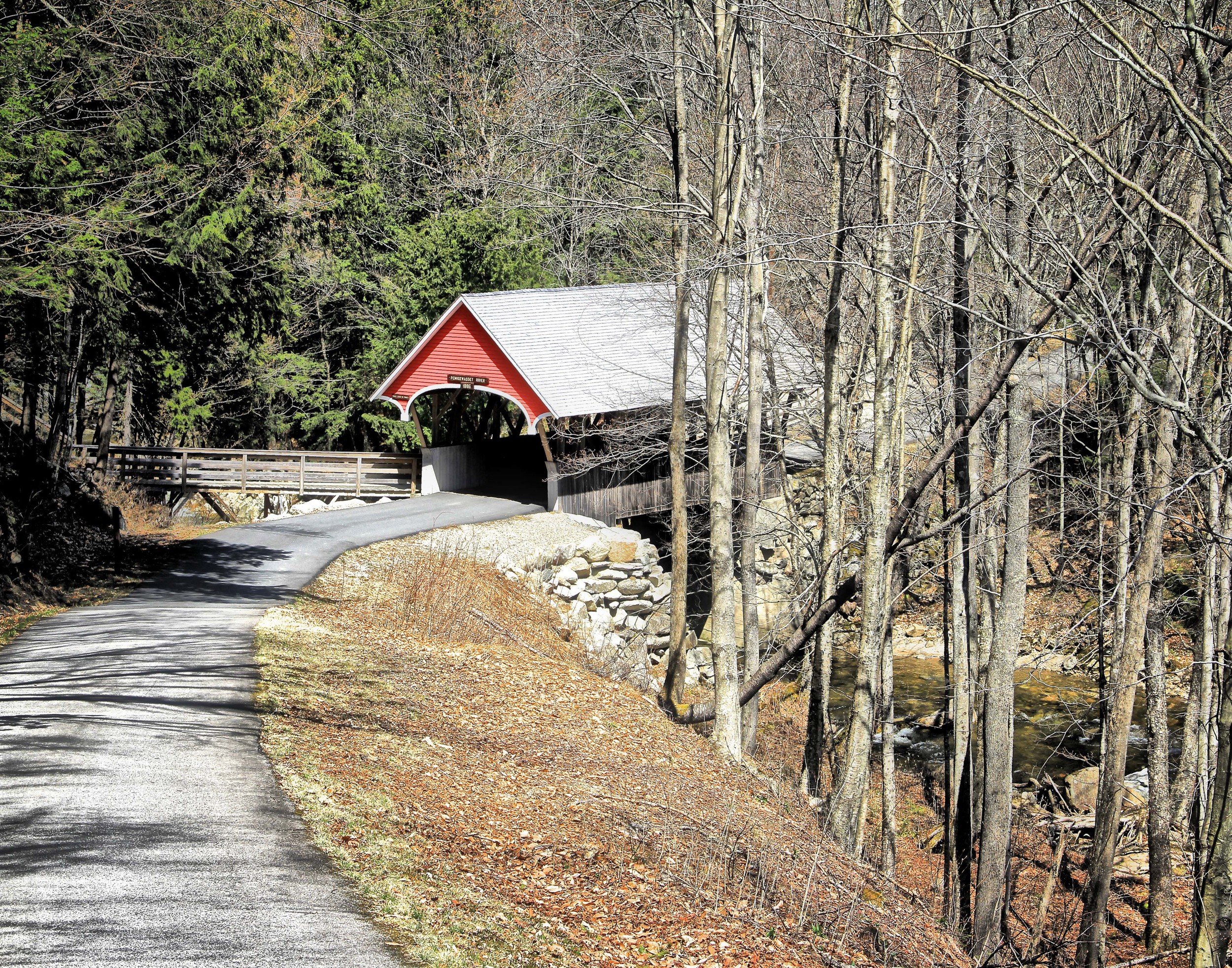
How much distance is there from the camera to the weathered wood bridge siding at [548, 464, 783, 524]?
24.5 meters

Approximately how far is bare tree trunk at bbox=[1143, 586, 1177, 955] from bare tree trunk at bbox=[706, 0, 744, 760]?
4.43m

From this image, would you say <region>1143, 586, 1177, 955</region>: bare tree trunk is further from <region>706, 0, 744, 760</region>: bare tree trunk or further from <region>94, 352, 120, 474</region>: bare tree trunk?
<region>94, 352, 120, 474</region>: bare tree trunk

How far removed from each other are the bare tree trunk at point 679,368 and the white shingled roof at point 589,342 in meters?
6.56

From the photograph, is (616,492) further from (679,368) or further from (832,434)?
(832,434)

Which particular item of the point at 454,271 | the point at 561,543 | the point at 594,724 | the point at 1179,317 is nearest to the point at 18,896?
the point at 594,724

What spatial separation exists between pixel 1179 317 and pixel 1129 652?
10.8ft

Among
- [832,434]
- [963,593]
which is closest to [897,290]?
[832,434]

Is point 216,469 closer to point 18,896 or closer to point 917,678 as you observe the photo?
point 917,678

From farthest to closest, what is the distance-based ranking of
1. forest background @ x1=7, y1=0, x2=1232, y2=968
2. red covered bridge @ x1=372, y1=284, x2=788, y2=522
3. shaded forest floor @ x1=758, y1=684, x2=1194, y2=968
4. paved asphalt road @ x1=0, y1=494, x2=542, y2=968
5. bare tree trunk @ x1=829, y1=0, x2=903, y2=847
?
red covered bridge @ x1=372, y1=284, x2=788, y2=522 → shaded forest floor @ x1=758, y1=684, x2=1194, y2=968 → bare tree trunk @ x1=829, y1=0, x2=903, y2=847 → forest background @ x1=7, y1=0, x2=1232, y2=968 → paved asphalt road @ x1=0, y1=494, x2=542, y2=968

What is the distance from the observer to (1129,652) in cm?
1034

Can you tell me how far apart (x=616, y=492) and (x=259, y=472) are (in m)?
9.92

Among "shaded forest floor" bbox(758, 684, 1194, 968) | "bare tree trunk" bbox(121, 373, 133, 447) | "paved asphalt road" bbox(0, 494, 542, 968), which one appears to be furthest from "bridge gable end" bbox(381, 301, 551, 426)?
"paved asphalt road" bbox(0, 494, 542, 968)

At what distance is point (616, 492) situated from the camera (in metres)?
25.5

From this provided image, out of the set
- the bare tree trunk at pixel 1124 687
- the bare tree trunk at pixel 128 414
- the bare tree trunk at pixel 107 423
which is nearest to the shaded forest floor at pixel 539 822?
the bare tree trunk at pixel 1124 687
